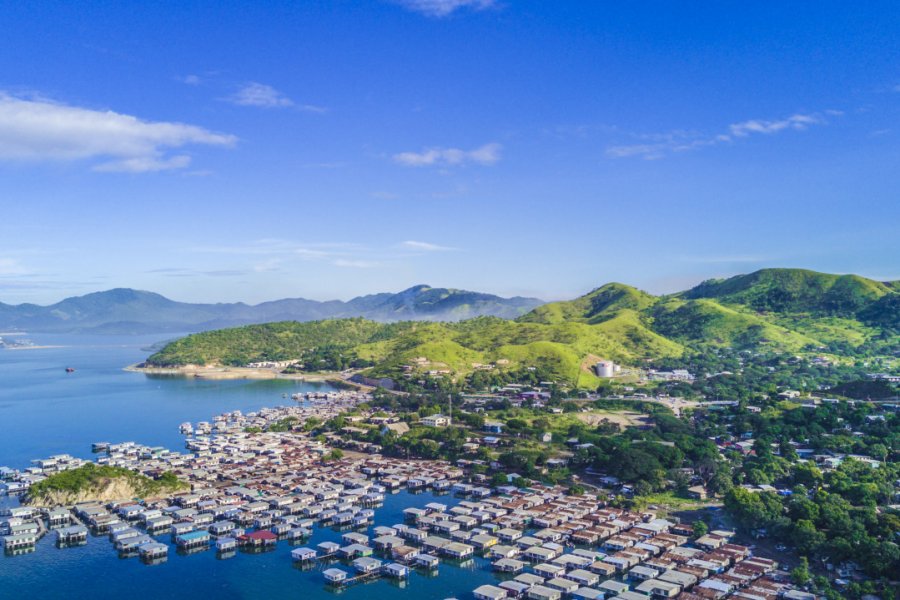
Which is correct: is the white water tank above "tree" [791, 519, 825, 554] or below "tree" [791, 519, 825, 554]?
above

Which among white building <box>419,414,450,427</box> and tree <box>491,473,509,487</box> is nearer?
tree <box>491,473,509,487</box>

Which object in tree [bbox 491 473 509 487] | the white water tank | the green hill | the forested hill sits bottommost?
tree [bbox 491 473 509 487]

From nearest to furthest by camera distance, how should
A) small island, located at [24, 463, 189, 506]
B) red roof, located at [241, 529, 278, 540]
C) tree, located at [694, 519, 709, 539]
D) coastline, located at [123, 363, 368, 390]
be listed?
1. tree, located at [694, 519, 709, 539]
2. red roof, located at [241, 529, 278, 540]
3. small island, located at [24, 463, 189, 506]
4. coastline, located at [123, 363, 368, 390]

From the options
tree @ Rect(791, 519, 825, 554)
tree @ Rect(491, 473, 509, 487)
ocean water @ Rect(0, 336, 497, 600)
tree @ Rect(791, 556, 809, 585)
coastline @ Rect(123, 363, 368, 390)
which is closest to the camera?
tree @ Rect(791, 556, 809, 585)

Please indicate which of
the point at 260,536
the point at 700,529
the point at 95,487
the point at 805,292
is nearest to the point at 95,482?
the point at 95,487

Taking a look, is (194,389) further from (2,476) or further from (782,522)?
(782,522)

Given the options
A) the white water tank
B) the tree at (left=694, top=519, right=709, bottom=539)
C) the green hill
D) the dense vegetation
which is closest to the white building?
the dense vegetation

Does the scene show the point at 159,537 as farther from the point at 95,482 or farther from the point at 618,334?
the point at 618,334

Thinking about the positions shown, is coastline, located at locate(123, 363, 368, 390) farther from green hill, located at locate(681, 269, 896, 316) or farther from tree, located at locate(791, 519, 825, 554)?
green hill, located at locate(681, 269, 896, 316)
